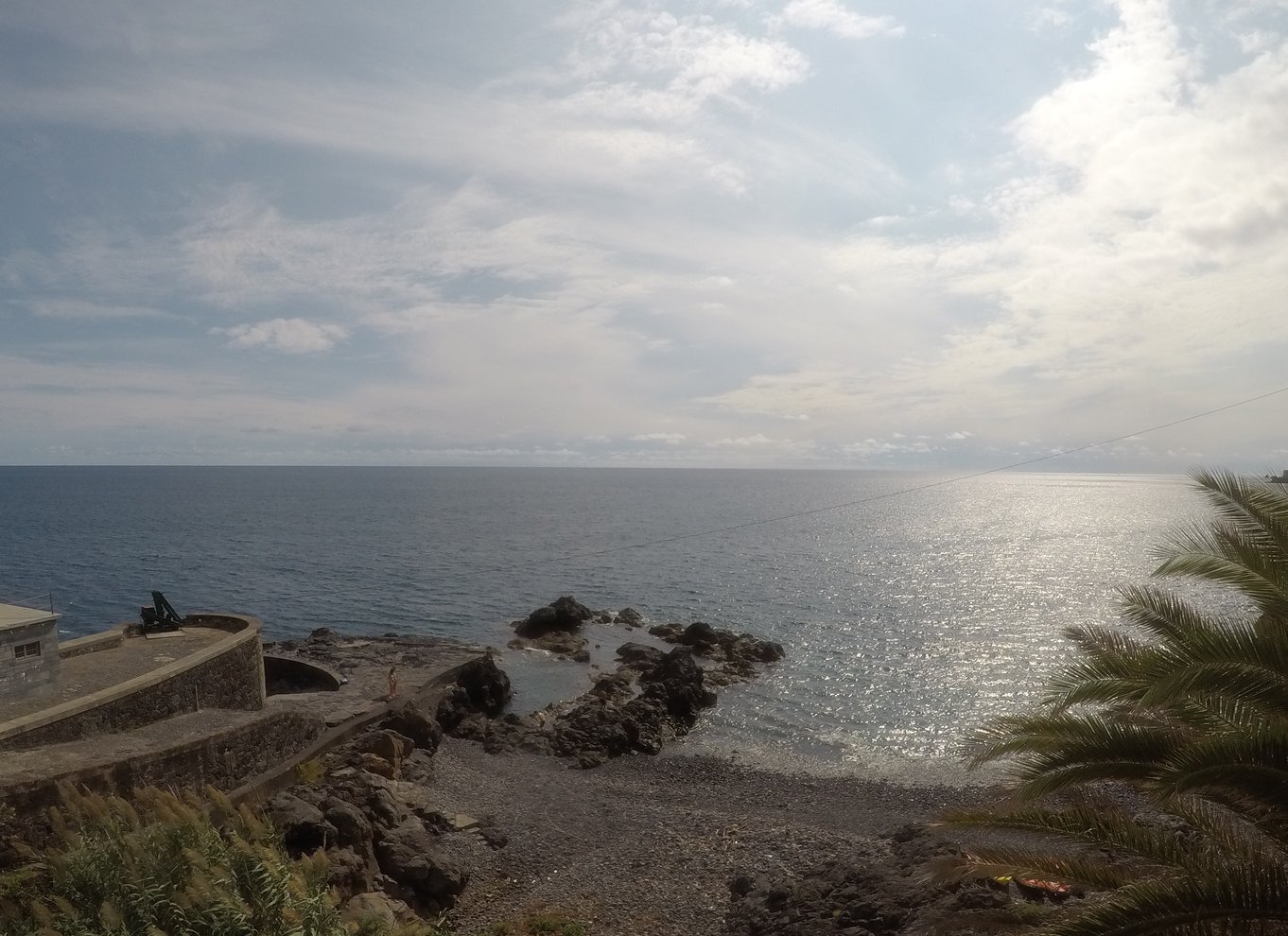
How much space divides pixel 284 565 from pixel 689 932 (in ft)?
195

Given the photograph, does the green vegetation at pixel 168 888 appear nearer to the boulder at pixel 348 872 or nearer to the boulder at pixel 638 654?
the boulder at pixel 348 872

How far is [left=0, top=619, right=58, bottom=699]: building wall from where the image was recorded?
1542 cm

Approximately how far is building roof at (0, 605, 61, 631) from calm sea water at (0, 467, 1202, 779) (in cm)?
1789

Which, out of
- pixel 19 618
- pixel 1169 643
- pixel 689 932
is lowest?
pixel 689 932

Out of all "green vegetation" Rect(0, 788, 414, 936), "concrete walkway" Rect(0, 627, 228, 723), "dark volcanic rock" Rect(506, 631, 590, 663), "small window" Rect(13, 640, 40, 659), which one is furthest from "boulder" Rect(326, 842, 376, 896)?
"dark volcanic rock" Rect(506, 631, 590, 663)

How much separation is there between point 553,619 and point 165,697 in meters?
27.7

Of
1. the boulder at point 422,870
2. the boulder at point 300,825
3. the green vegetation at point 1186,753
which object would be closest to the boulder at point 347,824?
the boulder at point 300,825

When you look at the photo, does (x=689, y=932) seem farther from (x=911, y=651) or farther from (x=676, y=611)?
(x=676, y=611)

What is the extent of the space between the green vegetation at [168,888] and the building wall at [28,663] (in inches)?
284

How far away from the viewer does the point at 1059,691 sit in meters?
7.24

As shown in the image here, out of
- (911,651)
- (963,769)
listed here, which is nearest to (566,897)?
(963,769)

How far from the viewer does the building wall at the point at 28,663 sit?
1542 centimetres

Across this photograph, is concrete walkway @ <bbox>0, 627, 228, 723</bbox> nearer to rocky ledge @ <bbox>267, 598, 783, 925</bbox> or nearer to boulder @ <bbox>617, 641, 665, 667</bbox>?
rocky ledge @ <bbox>267, 598, 783, 925</bbox>

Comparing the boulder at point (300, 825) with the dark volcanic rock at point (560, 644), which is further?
the dark volcanic rock at point (560, 644)
